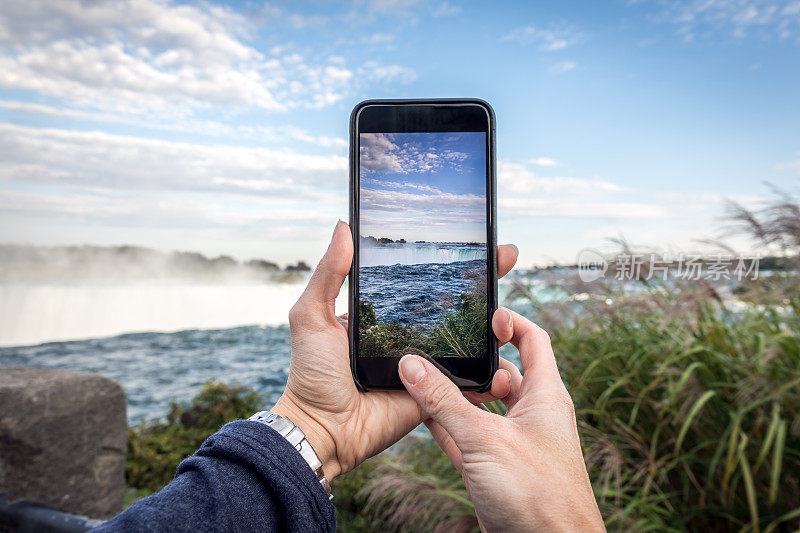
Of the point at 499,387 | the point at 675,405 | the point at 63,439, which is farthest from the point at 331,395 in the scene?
the point at 63,439

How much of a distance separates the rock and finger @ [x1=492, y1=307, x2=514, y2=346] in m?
2.70

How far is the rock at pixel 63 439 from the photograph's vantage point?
2721 mm

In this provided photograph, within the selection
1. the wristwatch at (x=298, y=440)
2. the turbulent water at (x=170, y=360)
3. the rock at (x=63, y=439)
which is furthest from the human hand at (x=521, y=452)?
the turbulent water at (x=170, y=360)

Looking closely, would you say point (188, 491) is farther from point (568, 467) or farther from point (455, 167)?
point (455, 167)

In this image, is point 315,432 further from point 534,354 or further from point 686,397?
point 686,397

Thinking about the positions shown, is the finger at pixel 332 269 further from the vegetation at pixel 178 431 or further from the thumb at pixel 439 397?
the vegetation at pixel 178 431

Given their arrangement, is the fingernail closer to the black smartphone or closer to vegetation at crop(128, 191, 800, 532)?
the black smartphone

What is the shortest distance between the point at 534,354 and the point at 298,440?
1.50 ft

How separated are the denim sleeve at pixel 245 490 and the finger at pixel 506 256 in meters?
0.51

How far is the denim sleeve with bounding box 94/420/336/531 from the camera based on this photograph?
83 centimetres

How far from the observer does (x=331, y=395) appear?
107cm

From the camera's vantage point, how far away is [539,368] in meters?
1.00

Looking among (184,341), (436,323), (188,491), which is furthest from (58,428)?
(184,341)

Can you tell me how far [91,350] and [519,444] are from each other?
770 centimetres
